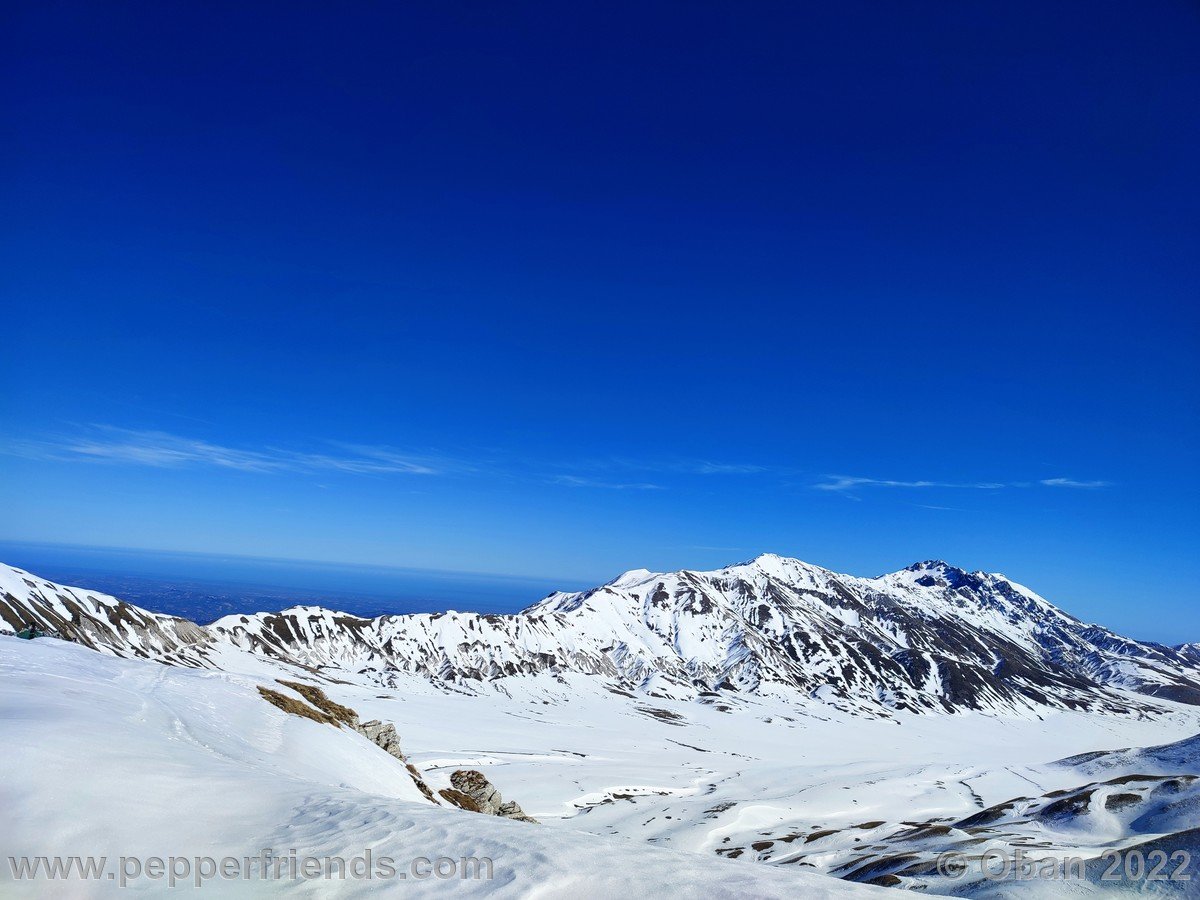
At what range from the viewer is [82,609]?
12381 centimetres

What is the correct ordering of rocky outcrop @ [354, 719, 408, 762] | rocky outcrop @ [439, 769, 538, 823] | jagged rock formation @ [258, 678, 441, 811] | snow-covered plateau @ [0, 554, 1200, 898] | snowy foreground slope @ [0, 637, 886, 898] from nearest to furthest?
snowy foreground slope @ [0, 637, 886, 898] → snow-covered plateau @ [0, 554, 1200, 898] → jagged rock formation @ [258, 678, 441, 811] → rocky outcrop @ [439, 769, 538, 823] → rocky outcrop @ [354, 719, 408, 762]

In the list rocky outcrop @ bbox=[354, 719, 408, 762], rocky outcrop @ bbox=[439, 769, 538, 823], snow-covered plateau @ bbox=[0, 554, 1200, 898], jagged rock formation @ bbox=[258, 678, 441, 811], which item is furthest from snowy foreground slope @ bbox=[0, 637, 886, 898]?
rocky outcrop @ bbox=[439, 769, 538, 823]

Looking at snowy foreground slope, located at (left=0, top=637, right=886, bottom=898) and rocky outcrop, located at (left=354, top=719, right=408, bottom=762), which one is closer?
snowy foreground slope, located at (left=0, top=637, right=886, bottom=898)

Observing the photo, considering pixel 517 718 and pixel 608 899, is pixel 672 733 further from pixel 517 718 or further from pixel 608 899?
pixel 608 899

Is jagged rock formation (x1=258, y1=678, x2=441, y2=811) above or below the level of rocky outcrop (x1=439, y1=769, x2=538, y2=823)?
above

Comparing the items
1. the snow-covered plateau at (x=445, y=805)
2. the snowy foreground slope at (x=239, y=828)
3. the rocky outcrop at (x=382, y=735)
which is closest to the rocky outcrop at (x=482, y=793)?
the snow-covered plateau at (x=445, y=805)

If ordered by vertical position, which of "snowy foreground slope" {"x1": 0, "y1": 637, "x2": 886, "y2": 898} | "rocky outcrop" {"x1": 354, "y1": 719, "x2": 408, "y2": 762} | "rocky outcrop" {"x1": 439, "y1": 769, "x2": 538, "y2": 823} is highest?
"snowy foreground slope" {"x1": 0, "y1": 637, "x2": 886, "y2": 898}

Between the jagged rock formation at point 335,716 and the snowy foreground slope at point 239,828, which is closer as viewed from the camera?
the snowy foreground slope at point 239,828

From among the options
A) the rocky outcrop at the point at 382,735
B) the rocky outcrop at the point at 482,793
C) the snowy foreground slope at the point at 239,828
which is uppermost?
the snowy foreground slope at the point at 239,828

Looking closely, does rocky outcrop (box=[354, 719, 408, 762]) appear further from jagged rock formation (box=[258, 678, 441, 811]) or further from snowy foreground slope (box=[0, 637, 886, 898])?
snowy foreground slope (box=[0, 637, 886, 898])

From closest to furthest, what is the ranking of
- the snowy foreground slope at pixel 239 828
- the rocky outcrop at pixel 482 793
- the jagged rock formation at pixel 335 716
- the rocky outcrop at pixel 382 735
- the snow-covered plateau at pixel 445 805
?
the snowy foreground slope at pixel 239 828, the snow-covered plateau at pixel 445 805, the jagged rock formation at pixel 335 716, the rocky outcrop at pixel 482 793, the rocky outcrop at pixel 382 735

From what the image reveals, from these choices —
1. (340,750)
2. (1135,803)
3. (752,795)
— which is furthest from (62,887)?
(752,795)

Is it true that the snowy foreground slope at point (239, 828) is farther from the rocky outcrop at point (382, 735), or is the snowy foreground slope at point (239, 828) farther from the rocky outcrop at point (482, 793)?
the rocky outcrop at point (482, 793)

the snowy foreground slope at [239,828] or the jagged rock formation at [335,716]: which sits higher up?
the snowy foreground slope at [239,828]
